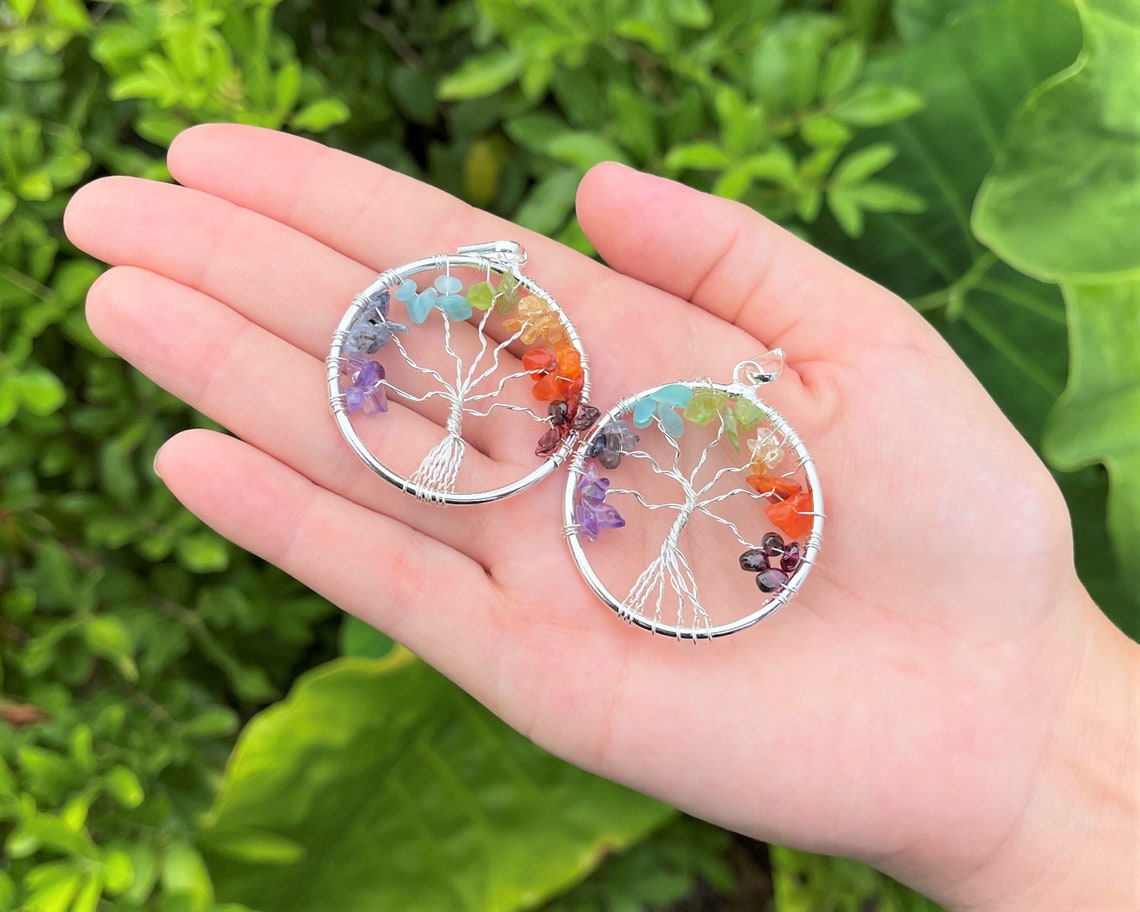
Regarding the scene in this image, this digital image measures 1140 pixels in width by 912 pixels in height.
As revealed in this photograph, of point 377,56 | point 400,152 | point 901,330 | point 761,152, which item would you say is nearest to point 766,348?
point 901,330

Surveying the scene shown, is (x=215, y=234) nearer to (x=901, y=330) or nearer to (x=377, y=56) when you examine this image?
(x=377, y=56)

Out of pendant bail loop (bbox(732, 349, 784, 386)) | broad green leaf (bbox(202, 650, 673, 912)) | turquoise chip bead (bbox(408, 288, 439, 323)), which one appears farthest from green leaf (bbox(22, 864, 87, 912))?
pendant bail loop (bbox(732, 349, 784, 386))

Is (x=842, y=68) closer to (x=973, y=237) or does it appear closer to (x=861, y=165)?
(x=861, y=165)

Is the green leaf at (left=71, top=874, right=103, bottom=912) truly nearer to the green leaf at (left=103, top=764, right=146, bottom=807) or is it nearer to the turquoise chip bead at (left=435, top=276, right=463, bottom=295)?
the green leaf at (left=103, top=764, right=146, bottom=807)

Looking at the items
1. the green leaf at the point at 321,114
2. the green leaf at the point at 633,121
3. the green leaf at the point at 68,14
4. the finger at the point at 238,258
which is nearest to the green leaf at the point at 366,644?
the finger at the point at 238,258

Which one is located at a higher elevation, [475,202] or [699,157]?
[699,157]

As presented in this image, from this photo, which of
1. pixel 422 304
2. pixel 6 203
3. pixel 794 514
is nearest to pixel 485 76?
pixel 422 304
